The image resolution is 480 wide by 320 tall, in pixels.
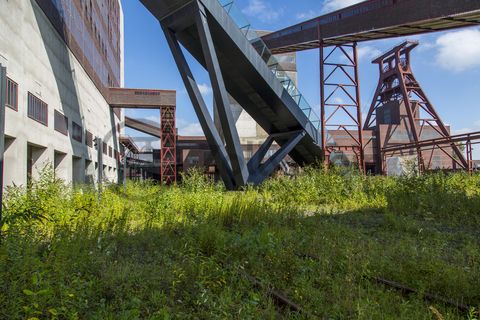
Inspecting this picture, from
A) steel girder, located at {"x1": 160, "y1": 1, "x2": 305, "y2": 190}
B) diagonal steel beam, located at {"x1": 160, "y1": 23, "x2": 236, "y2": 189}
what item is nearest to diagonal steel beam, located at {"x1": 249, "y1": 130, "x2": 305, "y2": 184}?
steel girder, located at {"x1": 160, "y1": 1, "x2": 305, "y2": 190}

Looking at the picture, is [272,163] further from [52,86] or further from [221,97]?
[52,86]

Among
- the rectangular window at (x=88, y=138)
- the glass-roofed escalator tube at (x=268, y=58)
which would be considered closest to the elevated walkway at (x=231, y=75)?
the glass-roofed escalator tube at (x=268, y=58)

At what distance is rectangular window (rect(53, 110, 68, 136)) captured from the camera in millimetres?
17128

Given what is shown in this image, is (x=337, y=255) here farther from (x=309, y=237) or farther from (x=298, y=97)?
(x=298, y=97)

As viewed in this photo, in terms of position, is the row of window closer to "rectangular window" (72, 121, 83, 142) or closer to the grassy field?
"rectangular window" (72, 121, 83, 142)

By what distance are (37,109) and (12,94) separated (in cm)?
257

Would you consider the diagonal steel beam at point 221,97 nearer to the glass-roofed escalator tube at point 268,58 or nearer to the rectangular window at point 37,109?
the glass-roofed escalator tube at point 268,58

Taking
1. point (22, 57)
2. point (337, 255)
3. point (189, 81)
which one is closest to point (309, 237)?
point (337, 255)

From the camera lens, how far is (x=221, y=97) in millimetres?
14891

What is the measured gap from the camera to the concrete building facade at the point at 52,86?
39.4 ft

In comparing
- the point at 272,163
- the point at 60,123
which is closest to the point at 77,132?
the point at 60,123

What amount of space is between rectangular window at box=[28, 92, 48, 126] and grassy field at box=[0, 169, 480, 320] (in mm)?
5911

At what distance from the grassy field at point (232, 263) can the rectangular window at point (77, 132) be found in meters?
12.8

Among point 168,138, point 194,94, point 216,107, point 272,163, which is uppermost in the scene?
point 168,138
